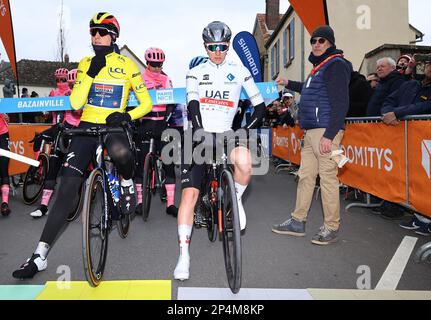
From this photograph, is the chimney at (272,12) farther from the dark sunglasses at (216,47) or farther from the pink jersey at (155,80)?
the dark sunglasses at (216,47)

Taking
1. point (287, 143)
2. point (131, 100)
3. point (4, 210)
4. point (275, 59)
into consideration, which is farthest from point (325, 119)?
point (275, 59)

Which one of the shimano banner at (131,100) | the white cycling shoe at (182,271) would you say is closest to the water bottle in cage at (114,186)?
the white cycling shoe at (182,271)

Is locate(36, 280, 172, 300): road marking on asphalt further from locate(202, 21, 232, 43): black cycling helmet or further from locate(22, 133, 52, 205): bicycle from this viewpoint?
locate(22, 133, 52, 205): bicycle

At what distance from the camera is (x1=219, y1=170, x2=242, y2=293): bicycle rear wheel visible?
322 centimetres

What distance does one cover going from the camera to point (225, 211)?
359cm

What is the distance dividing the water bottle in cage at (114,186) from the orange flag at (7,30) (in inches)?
359

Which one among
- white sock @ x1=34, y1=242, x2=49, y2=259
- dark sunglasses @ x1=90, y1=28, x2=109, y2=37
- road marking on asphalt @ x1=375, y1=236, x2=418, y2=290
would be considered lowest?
road marking on asphalt @ x1=375, y1=236, x2=418, y2=290

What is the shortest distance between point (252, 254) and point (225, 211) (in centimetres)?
112

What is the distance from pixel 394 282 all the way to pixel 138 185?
391 centimetres

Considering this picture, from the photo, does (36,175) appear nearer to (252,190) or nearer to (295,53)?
(252,190)

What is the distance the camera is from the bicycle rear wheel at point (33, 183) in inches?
287

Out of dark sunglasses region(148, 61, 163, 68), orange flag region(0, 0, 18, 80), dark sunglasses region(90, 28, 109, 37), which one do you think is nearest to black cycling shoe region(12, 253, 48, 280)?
dark sunglasses region(90, 28, 109, 37)

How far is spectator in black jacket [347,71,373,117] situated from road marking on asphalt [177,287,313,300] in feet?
16.5
